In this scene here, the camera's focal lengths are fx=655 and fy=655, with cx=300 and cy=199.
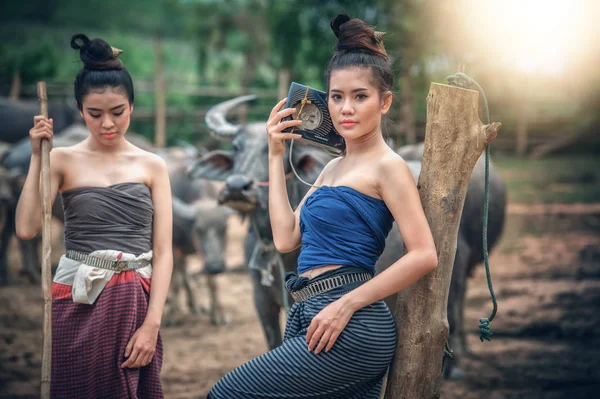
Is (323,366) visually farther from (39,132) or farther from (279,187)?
(39,132)

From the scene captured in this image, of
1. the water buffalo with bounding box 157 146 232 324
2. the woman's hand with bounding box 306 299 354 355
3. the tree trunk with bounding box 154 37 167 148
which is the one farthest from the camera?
the tree trunk with bounding box 154 37 167 148

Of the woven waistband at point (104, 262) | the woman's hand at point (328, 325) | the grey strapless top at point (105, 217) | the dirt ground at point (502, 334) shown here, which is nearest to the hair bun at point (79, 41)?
the grey strapless top at point (105, 217)

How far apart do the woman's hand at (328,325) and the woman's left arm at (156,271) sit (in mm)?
702

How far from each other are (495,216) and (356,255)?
153 inches

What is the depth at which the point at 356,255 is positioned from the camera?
219 cm

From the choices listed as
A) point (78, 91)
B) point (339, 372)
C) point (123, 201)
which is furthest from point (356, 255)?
point (78, 91)

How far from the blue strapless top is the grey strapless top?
74 cm

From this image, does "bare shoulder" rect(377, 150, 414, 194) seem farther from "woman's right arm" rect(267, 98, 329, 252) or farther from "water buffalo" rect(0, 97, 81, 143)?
"water buffalo" rect(0, 97, 81, 143)

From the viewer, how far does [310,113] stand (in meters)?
2.40

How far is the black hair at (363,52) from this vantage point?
7.30ft

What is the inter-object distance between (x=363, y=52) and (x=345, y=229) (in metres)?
0.61

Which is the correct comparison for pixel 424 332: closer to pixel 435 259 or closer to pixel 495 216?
pixel 435 259

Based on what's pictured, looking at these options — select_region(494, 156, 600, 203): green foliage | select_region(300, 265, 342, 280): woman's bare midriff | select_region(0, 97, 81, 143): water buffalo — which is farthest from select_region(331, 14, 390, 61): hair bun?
select_region(494, 156, 600, 203): green foliage

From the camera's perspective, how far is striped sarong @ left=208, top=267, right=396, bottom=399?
2100 millimetres
